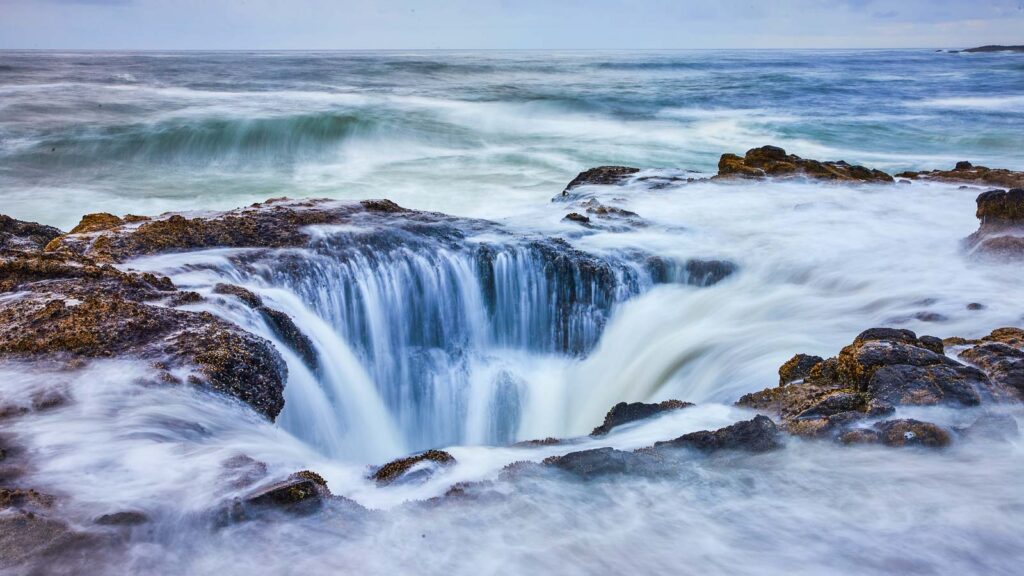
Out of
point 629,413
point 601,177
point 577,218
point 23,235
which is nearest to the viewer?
point 629,413

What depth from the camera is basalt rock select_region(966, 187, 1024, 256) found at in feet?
23.6

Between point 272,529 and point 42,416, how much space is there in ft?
4.80

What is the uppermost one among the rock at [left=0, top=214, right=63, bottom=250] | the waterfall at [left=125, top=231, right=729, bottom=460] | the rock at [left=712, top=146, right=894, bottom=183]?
the rock at [left=712, top=146, right=894, bottom=183]

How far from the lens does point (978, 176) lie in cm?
1166

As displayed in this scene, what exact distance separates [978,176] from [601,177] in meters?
6.30

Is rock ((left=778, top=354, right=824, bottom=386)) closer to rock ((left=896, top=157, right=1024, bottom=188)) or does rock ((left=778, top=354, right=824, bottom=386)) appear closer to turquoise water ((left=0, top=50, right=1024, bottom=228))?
turquoise water ((left=0, top=50, right=1024, bottom=228))

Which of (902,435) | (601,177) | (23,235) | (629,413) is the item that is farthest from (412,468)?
(601,177)

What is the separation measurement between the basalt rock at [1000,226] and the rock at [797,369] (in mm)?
3804

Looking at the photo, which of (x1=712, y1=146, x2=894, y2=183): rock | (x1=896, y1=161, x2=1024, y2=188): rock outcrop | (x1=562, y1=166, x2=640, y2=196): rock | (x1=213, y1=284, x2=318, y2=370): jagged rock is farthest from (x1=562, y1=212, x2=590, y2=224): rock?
(x1=896, y1=161, x2=1024, y2=188): rock outcrop

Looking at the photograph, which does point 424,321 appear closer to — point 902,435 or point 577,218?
point 577,218

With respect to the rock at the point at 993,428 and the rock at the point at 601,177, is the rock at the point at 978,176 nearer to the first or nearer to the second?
the rock at the point at 601,177

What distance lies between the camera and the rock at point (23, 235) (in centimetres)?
609

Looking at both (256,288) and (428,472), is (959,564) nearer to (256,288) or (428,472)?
(428,472)

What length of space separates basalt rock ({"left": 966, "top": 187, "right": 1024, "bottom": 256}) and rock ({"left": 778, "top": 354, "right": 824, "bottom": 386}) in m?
3.80
